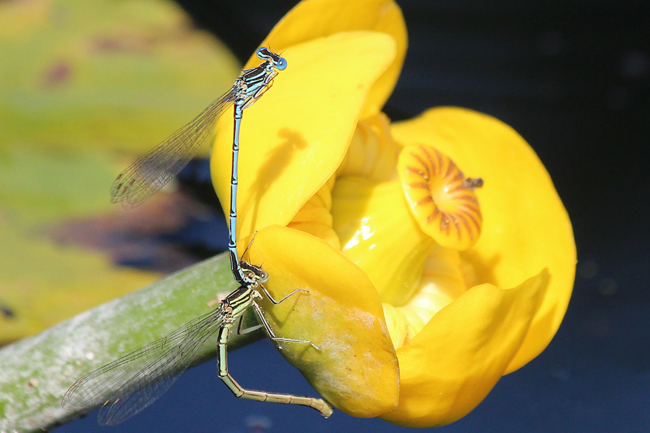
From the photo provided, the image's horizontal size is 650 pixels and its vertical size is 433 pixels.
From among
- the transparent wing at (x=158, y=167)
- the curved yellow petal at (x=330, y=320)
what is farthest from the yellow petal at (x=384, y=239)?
the transparent wing at (x=158, y=167)

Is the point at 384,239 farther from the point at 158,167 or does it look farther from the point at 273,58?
the point at 158,167

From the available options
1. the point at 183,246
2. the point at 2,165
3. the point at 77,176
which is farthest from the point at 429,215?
the point at 2,165

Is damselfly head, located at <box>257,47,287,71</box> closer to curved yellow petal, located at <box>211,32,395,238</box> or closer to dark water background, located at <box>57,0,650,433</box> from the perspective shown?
curved yellow petal, located at <box>211,32,395,238</box>

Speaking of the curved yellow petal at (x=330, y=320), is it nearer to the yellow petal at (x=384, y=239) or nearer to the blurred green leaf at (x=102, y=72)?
the yellow petal at (x=384, y=239)

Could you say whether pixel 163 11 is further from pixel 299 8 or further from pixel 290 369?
pixel 290 369

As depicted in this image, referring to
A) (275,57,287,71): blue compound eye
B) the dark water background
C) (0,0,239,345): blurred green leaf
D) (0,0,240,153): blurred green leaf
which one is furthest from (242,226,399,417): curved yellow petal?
(0,0,240,153): blurred green leaf

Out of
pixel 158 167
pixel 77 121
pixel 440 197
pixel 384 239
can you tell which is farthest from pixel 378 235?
pixel 77 121

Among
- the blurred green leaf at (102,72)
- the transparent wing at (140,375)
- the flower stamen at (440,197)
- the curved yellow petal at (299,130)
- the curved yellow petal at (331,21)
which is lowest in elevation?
the transparent wing at (140,375)

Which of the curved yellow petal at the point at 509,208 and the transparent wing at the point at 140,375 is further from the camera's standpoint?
the curved yellow petal at the point at 509,208
